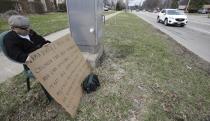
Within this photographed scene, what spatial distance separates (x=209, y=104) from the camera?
3143mm

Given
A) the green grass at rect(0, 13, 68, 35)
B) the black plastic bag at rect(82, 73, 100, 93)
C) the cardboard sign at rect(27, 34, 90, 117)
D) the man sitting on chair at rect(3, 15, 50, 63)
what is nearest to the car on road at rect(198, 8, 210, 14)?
the green grass at rect(0, 13, 68, 35)

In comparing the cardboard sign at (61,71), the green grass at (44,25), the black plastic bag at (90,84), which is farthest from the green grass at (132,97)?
the green grass at (44,25)

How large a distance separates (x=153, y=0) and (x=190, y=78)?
121412 millimetres

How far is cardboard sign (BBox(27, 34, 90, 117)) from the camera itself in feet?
7.56

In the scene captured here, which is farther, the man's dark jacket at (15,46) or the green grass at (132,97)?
the green grass at (132,97)

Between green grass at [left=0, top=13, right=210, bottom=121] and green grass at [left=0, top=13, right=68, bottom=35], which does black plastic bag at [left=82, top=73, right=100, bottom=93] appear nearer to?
green grass at [left=0, top=13, right=210, bottom=121]

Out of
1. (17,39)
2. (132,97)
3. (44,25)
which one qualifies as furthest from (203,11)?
(17,39)

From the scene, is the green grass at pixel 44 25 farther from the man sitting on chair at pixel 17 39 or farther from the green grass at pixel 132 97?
the man sitting on chair at pixel 17 39

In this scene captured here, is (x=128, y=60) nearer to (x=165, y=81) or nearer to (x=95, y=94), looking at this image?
(x=165, y=81)

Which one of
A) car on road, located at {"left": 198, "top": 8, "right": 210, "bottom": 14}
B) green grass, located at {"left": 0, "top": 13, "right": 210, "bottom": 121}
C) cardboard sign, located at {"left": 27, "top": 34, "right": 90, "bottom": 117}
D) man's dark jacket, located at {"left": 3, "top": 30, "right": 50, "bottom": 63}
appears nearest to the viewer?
cardboard sign, located at {"left": 27, "top": 34, "right": 90, "bottom": 117}

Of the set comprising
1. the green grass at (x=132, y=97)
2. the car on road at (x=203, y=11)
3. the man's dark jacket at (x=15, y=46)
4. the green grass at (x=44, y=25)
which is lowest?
the car on road at (x=203, y=11)

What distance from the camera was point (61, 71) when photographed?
8.87 ft

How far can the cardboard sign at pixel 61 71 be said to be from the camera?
2.30m

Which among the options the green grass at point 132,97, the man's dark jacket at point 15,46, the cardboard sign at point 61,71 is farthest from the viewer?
the green grass at point 132,97
